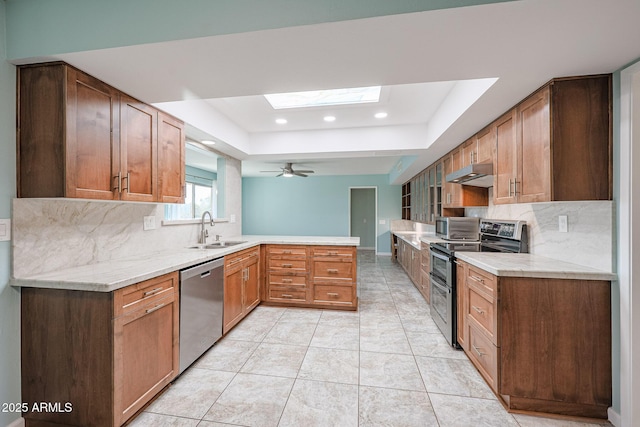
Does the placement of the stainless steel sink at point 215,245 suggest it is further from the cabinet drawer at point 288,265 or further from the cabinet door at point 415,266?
the cabinet door at point 415,266

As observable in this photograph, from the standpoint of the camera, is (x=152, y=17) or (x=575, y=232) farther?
(x=575, y=232)

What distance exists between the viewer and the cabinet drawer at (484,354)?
5.94ft

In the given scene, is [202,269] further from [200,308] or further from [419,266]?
[419,266]

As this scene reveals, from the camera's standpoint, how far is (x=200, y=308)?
228cm

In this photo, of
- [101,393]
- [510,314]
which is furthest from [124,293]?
[510,314]

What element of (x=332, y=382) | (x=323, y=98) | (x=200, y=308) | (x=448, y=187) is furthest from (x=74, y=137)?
(x=448, y=187)

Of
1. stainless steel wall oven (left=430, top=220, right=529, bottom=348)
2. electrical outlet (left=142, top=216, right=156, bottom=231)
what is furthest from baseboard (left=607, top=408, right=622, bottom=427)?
Result: electrical outlet (left=142, top=216, right=156, bottom=231)

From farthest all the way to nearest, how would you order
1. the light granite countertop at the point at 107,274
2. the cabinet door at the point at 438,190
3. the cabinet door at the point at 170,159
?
the cabinet door at the point at 438,190 < the cabinet door at the point at 170,159 < the light granite countertop at the point at 107,274

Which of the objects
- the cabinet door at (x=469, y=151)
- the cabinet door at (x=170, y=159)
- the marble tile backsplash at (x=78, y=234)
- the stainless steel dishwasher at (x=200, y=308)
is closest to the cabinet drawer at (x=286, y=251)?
the stainless steel dishwasher at (x=200, y=308)

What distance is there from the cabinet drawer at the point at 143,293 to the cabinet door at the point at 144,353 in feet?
0.10

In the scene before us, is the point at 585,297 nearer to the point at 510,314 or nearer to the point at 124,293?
the point at 510,314

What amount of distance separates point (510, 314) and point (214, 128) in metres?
3.16

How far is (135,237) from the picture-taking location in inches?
93.5

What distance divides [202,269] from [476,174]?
2.66 meters
